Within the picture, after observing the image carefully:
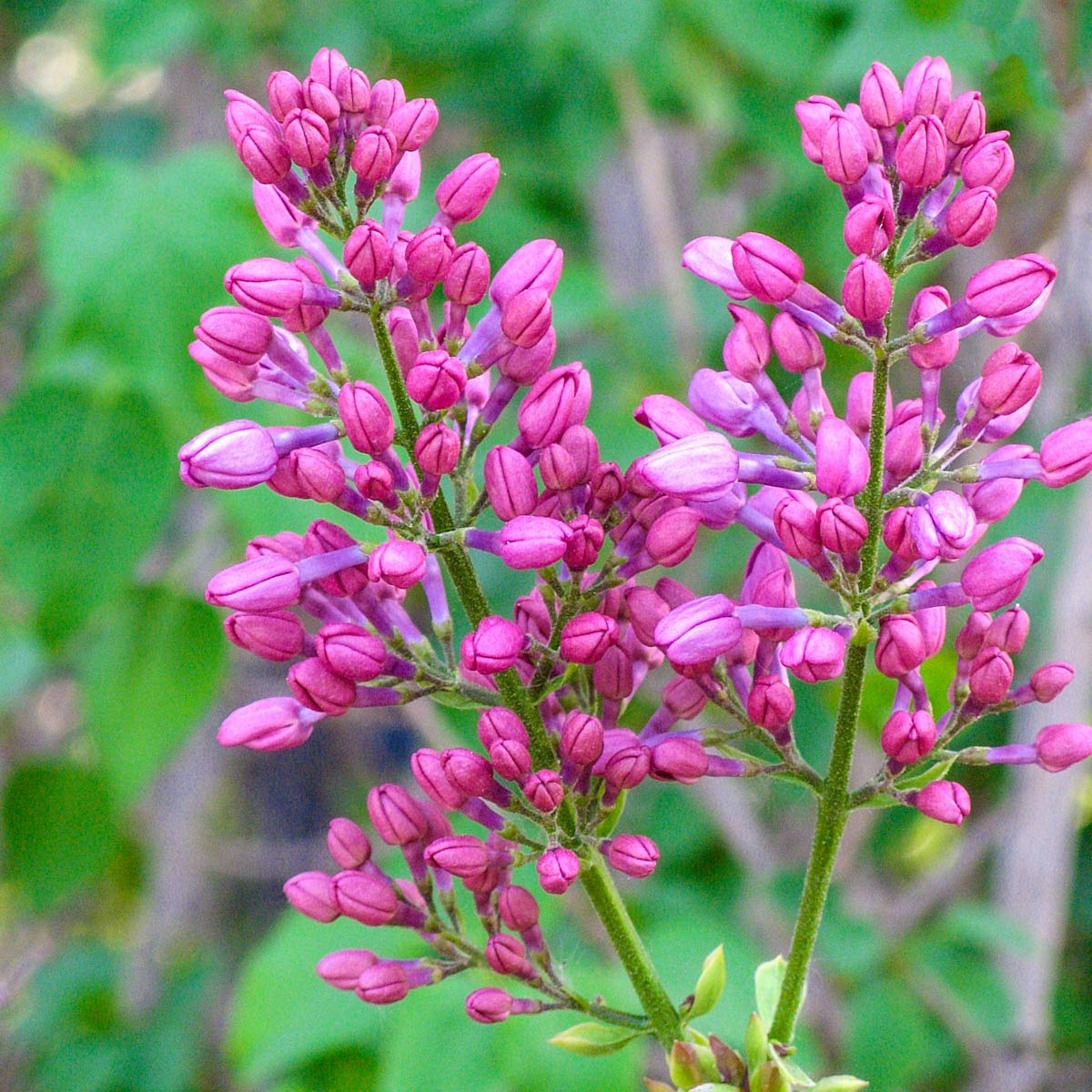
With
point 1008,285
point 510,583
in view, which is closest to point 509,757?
point 1008,285

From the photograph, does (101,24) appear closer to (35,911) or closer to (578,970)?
(35,911)

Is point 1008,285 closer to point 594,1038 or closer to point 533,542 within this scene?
point 533,542

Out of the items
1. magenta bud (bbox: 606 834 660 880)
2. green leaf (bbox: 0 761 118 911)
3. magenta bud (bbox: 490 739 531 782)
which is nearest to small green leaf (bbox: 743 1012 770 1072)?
magenta bud (bbox: 606 834 660 880)

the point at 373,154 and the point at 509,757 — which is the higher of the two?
the point at 373,154

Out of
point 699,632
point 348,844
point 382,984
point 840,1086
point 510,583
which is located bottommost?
point 840,1086

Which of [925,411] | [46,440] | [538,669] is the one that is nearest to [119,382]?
[46,440]
